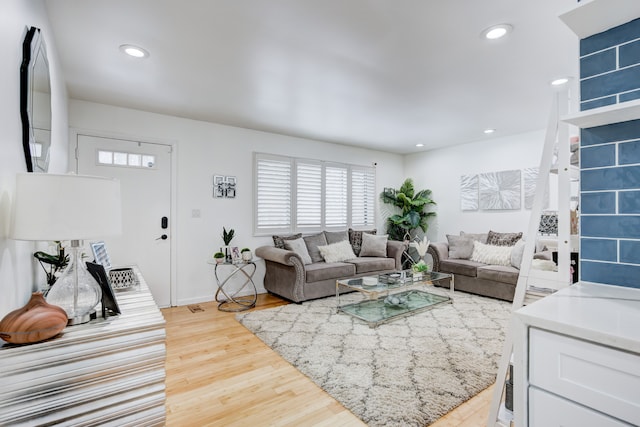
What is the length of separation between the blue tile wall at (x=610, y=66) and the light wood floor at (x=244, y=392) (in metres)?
1.75

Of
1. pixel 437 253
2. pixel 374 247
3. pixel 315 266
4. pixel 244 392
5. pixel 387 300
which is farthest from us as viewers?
pixel 374 247

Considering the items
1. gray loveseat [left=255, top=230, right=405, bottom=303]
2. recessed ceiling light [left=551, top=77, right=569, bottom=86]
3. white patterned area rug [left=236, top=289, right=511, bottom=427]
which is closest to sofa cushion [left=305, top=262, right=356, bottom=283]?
gray loveseat [left=255, top=230, right=405, bottom=303]

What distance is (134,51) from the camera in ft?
7.94

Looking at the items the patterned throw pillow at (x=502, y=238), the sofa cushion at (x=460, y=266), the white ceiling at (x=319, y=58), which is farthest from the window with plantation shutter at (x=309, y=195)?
the patterned throw pillow at (x=502, y=238)

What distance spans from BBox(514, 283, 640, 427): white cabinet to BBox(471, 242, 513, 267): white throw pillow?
3.82 meters

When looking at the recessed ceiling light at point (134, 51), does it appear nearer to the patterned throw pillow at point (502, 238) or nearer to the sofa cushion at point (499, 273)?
the sofa cushion at point (499, 273)

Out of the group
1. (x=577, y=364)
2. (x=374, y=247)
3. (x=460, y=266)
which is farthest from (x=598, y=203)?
(x=374, y=247)

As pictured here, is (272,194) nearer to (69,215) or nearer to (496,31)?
(496,31)

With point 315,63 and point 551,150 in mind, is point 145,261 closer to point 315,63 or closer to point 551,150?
point 315,63

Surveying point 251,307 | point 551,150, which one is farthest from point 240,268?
point 551,150

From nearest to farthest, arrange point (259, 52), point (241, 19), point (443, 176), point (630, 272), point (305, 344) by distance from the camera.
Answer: point (630, 272) < point (241, 19) < point (259, 52) < point (305, 344) < point (443, 176)

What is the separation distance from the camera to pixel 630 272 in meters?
1.15

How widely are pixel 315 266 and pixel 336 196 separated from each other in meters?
1.71

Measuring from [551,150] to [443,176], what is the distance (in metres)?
4.82
